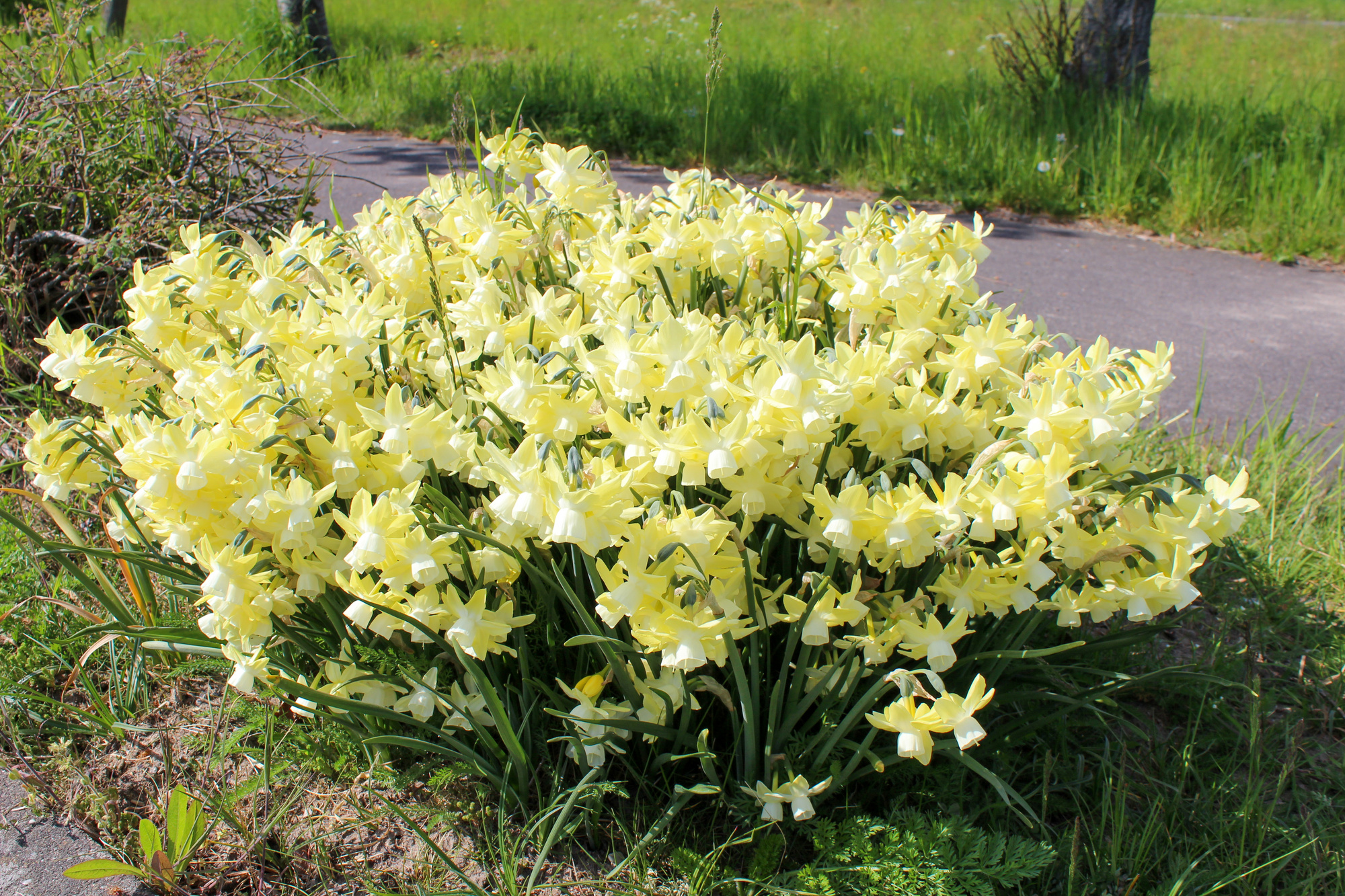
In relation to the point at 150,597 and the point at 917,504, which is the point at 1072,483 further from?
the point at 150,597

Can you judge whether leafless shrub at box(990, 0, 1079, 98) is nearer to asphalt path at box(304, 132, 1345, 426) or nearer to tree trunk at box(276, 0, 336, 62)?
asphalt path at box(304, 132, 1345, 426)

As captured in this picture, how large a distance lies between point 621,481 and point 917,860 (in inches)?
31.9

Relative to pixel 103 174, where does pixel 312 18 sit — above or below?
above

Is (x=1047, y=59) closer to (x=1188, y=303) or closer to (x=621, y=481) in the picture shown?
(x=1188, y=303)

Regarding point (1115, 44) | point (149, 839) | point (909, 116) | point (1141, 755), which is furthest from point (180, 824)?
point (1115, 44)

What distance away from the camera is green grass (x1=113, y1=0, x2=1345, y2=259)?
18.2 ft

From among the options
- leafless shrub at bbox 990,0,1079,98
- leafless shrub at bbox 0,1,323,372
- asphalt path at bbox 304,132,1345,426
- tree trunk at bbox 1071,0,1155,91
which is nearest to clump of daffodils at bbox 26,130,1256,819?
leafless shrub at bbox 0,1,323,372

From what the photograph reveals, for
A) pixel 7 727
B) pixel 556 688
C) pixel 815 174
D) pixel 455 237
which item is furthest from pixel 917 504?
pixel 815 174

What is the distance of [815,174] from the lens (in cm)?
648

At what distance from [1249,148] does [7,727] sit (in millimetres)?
6995

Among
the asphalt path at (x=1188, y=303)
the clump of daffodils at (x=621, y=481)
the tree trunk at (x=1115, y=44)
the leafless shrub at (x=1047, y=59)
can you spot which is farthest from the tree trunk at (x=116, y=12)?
the clump of daffodils at (x=621, y=481)

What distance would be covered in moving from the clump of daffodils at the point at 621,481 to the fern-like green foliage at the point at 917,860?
3.8 inches

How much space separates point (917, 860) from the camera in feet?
4.53

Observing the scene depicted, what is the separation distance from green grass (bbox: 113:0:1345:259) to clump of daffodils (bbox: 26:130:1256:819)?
5.52 feet
